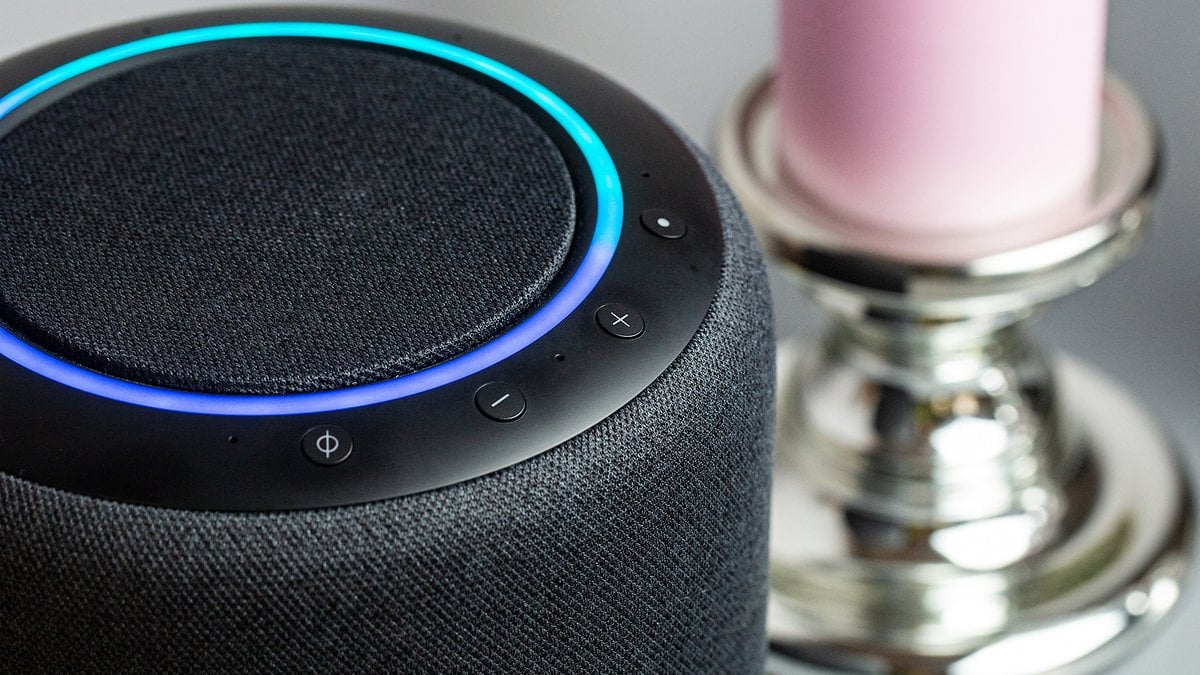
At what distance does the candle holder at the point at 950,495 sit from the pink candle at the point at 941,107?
0.03 m

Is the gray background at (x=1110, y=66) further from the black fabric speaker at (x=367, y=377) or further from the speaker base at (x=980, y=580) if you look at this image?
the black fabric speaker at (x=367, y=377)

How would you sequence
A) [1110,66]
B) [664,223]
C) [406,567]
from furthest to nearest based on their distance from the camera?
[1110,66], [664,223], [406,567]

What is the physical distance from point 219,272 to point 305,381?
7 cm

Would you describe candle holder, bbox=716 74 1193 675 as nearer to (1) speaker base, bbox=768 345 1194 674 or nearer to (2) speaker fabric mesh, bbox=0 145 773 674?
(1) speaker base, bbox=768 345 1194 674

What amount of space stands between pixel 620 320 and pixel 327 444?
11cm

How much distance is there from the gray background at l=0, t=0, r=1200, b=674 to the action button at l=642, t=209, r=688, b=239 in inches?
19.4

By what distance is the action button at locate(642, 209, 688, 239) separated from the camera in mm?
559

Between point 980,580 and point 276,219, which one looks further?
point 980,580

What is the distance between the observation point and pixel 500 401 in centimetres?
49

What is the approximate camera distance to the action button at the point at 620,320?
0.52m

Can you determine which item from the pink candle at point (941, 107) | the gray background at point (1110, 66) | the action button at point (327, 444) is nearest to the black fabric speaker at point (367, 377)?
the action button at point (327, 444)

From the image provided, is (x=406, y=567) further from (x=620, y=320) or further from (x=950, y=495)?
(x=950, y=495)

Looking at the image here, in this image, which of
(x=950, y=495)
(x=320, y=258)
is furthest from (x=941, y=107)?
(x=320, y=258)

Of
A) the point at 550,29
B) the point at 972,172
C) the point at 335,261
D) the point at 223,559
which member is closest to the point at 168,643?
the point at 223,559
